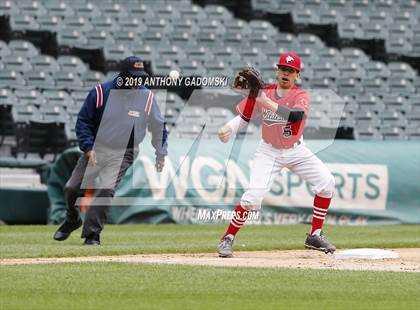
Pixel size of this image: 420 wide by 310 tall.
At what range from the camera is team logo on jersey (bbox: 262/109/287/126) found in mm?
10586

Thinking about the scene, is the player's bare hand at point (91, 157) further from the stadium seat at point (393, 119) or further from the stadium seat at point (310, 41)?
the stadium seat at point (310, 41)

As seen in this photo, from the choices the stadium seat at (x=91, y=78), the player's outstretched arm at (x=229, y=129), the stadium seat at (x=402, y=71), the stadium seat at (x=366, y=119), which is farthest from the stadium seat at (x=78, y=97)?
the player's outstretched arm at (x=229, y=129)

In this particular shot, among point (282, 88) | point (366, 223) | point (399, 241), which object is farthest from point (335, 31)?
point (282, 88)

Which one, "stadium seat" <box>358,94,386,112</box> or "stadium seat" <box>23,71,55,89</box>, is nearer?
"stadium seat" <box>23,71,55,89</box>

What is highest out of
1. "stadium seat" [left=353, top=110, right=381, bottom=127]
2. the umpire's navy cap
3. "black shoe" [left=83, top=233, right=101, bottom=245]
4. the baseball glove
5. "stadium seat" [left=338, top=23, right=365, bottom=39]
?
the baseball glove

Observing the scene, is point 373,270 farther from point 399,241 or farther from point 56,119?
point 56,119

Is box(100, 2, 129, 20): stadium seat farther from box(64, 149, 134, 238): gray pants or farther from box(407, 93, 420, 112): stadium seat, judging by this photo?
box(64, 149, 134, 238): gray pants

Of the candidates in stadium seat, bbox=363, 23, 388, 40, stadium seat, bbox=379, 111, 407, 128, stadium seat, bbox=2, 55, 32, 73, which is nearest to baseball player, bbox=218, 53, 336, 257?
stadium seat, bbox=2, 55, 32, 73

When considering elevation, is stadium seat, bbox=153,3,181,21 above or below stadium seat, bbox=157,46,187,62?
above

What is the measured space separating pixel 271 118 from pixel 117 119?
6.64 ft

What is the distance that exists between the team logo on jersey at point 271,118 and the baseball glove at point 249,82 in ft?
0.78

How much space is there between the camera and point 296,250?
12047 millimetres

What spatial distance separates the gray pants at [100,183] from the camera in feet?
38.6

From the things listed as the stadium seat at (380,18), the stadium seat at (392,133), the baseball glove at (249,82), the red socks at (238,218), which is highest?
the baseball glove at (249,82)
